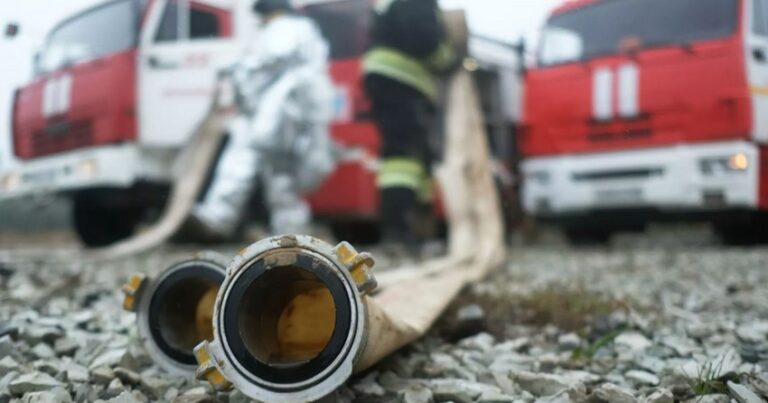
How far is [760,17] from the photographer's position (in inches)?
200

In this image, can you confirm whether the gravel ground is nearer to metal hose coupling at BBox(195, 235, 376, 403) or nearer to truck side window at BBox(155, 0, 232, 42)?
metal hose coupling at BBox(195, 235, 376, 403)

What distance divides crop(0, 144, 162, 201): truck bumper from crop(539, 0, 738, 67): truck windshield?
329cm

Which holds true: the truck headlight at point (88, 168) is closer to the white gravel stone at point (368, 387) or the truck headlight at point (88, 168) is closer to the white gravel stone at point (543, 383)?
the white gravel stone at point (368, 387)

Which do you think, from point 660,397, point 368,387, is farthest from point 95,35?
point 660,397

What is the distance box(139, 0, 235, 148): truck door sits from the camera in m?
6.03

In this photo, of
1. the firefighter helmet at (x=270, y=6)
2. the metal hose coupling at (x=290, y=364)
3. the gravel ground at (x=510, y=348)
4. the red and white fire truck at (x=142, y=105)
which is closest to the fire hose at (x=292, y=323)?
the metal hose coupling at (x=290, y=364)

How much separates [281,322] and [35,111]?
396cm

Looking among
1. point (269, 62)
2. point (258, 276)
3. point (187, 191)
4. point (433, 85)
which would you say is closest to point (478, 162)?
point (433, 85)

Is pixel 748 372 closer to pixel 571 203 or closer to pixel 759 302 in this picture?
pixel 759 302

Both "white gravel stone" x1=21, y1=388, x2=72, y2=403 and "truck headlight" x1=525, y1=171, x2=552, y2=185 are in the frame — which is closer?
"white gravel stone" x1=21, y1=388, x2=72, y2=403

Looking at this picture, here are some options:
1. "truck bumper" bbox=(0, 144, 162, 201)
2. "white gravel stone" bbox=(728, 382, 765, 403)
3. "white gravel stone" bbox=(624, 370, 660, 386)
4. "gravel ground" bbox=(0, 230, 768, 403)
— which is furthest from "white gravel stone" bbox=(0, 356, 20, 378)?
"truck bumper" bbox=(0, 144, 162, 201)

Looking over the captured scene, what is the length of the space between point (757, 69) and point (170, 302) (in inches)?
189

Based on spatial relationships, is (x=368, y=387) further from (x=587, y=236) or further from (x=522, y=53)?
(x=587, y=236)

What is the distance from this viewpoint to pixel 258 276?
1.25 metres
